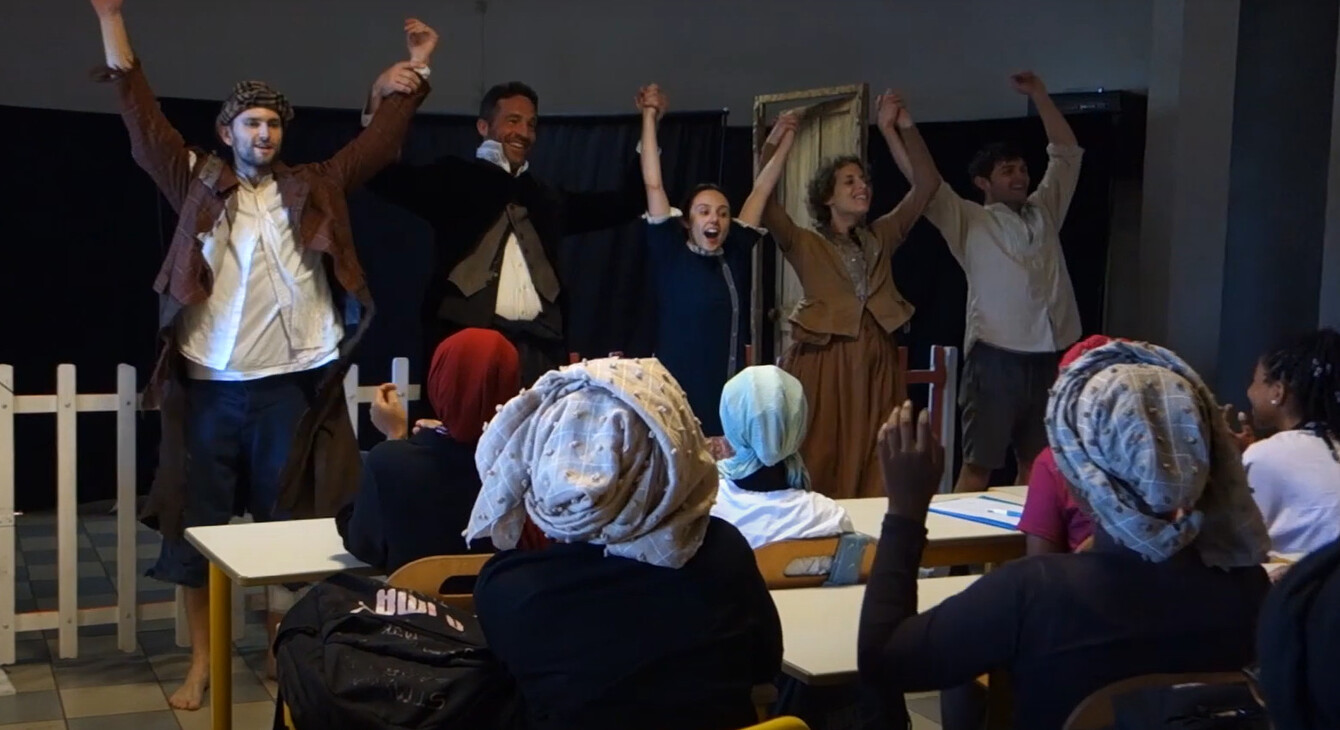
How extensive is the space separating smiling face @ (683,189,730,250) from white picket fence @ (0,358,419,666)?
1079mm

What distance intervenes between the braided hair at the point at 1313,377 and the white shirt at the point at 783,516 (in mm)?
1008

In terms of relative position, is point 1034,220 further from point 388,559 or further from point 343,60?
point 343,60

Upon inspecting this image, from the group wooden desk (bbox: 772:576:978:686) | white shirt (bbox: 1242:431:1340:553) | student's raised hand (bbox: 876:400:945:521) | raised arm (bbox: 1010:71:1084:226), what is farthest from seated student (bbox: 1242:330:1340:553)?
raised arm (bbox: 1010:71:1084:226)

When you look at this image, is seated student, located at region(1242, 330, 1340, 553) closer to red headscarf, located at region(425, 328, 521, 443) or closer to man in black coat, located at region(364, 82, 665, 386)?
red headscarf, located at region(425, 328, 521, 443)

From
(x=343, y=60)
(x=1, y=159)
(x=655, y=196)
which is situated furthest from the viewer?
(x=343, y=60)

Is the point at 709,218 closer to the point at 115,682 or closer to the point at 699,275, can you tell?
the point at 699,275

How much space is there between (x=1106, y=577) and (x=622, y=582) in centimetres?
61

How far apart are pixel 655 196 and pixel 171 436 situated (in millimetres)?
1624

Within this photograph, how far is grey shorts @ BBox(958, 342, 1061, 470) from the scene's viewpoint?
4723 mm

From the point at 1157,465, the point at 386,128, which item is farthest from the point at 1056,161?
the point at 1157,465

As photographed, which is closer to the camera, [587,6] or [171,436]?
→ [171,436]

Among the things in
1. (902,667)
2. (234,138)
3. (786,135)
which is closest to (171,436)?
(234,138)

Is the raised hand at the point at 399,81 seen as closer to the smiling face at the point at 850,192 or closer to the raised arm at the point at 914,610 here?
the smiling face at the point at 850,192

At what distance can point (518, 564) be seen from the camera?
5.49 ft
